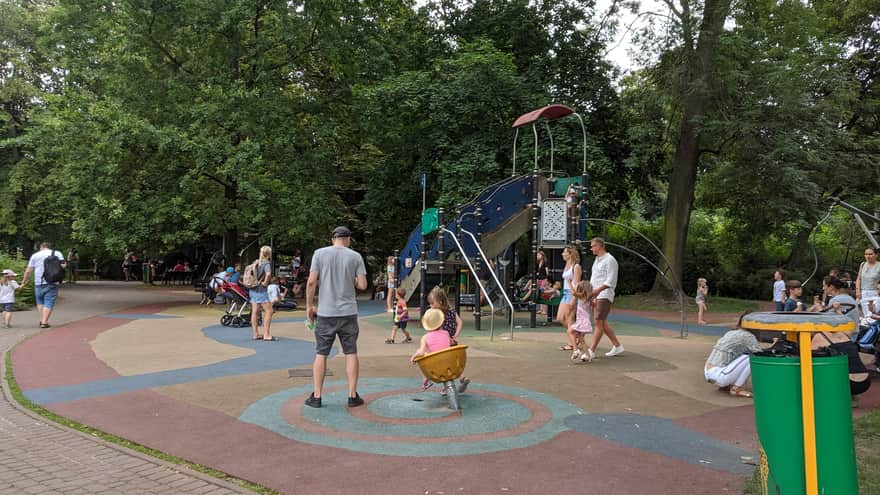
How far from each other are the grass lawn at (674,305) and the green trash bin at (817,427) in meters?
18.5

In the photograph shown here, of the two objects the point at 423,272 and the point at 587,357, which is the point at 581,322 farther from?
the point at 423,272

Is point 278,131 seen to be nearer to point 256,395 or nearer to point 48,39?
point 48,39

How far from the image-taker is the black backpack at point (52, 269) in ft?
41.2

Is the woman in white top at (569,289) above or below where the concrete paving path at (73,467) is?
above

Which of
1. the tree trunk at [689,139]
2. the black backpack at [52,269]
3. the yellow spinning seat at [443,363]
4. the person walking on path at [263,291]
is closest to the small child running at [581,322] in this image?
the yellow spinning seat at [443,363]

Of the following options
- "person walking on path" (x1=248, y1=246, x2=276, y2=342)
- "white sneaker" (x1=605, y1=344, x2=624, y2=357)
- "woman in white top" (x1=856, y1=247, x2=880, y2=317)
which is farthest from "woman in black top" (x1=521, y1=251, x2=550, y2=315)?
"woman in white top" (x1=856, y1=247, x2=880, y2=317)

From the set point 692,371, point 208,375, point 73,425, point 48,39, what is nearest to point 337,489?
point 73,425

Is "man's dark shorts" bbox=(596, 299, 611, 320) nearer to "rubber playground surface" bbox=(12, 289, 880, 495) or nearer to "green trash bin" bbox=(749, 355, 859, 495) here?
"rubber playground surface" bbox=(12, 289, 880, 495)

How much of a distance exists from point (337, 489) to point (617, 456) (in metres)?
2.18

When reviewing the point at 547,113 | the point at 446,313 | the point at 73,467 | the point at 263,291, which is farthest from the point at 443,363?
the point at 547,113

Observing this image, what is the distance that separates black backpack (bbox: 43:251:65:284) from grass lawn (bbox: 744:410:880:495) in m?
12.9

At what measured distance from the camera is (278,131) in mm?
19953

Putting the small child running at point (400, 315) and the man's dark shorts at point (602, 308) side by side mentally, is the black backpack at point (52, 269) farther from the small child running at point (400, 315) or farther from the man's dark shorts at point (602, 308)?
the man's dark shorts at point (602, 308)

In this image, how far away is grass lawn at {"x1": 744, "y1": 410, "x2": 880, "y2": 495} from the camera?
4145mm
